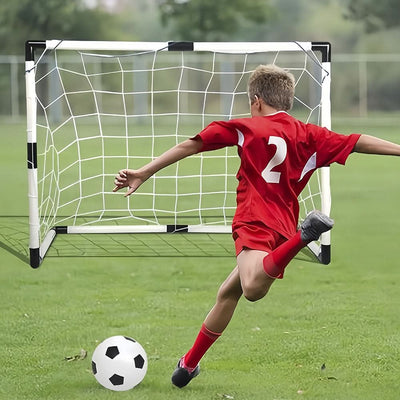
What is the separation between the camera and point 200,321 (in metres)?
5.75

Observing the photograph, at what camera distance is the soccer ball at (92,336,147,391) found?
14.4 ft

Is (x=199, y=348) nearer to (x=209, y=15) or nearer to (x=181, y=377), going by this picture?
(x=181, y=377)

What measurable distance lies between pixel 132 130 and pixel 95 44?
17.1 m

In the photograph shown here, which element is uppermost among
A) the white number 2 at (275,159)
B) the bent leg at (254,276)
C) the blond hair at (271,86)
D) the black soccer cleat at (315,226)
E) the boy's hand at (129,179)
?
the blond hair at (271,86)

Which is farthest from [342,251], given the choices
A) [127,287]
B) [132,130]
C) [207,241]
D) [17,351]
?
[132,130]

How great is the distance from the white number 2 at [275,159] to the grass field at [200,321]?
40.4 inches

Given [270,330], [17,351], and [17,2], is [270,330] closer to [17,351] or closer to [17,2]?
[17,351]

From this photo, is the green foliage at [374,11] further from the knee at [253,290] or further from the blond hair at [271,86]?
the knee at [253,290]

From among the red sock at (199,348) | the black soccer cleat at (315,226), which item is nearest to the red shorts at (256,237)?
the black soccer cleat at (315,226)

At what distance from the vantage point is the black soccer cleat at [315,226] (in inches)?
155

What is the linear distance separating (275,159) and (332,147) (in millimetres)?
343

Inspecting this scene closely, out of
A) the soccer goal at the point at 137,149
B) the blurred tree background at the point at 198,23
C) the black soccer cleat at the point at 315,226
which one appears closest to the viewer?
the black soccer cleat at the point at 315,226

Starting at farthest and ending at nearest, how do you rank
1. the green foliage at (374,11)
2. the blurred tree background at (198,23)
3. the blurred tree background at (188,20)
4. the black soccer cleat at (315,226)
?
the green foliage at (374,11) → the blurred tree background at (188,20) → the blurred tree background at (198,23) → the black soccer cleat at (315,226)

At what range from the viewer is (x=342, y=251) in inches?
317
